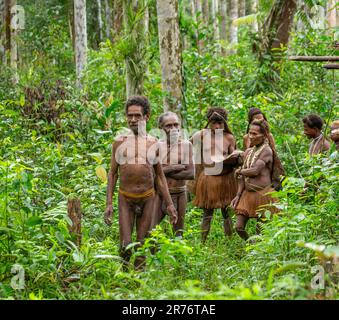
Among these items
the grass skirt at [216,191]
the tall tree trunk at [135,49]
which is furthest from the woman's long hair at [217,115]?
the tall tree trunk at [135,49]

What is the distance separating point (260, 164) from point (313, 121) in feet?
4.36

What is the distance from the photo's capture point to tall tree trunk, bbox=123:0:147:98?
421 inches

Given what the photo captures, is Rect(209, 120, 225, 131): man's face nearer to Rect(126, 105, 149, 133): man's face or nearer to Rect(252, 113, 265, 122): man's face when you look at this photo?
Rect(252, 113, 265, 122): man's face

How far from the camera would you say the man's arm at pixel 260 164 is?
296 inches

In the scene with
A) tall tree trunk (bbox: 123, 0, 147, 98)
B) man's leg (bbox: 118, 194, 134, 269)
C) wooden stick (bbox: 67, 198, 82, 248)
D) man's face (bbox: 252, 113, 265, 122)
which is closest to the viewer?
wooden stick (bbox: 67, 198, 82, 248)

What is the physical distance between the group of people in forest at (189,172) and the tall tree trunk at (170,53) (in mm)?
1739

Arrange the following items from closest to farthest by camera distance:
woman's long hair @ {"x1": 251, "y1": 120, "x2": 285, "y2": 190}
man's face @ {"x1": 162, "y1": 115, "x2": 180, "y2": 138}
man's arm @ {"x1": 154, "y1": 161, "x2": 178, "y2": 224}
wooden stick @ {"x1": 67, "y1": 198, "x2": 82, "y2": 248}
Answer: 1. wooden stick @ {"x1": 67, "y1": 198, "x2": 82, "y2": 248}
2. man's arm @ {"x1": 154, "y1": 161, "x2": 178, "y2": 224}
3. man's face @ {"x1": 162, "y1": 115, "x2": 180, "y2": 138}
4. woman's long hair @ {"x1": 251, "y1": 120, "x2": 285, "y2": 190}

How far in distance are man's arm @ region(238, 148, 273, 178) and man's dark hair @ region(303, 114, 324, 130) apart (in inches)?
44.5

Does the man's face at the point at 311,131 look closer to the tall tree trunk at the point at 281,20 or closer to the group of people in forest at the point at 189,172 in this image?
the group of people in forest at the point at 189,172

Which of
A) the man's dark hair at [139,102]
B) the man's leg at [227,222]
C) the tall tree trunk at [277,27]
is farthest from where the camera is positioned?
the tall tree trunk at [277,27]

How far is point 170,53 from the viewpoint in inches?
404

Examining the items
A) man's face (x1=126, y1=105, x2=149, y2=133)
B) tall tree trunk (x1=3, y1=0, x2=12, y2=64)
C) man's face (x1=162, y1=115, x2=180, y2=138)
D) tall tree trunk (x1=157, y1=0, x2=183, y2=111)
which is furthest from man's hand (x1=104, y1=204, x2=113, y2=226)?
tall tree trunk (x1=3, y1=0, x2=12, y2=64)

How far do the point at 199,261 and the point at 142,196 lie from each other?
0.88 m
